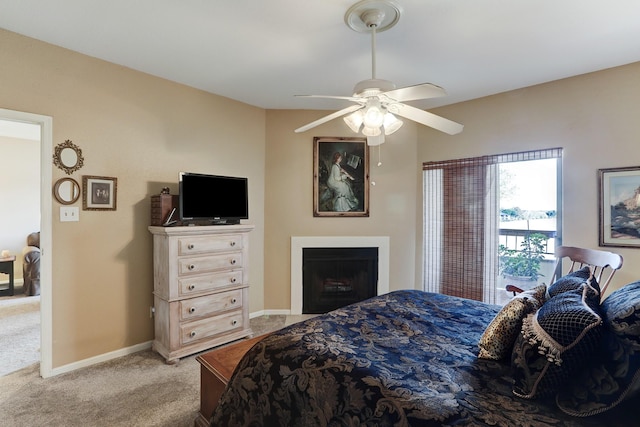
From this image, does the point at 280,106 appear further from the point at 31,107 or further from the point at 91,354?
the point at 91,354

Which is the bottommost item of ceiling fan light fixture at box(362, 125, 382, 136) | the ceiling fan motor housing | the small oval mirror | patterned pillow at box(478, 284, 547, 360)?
patterned pillow at box(478, 284, 547, 360)

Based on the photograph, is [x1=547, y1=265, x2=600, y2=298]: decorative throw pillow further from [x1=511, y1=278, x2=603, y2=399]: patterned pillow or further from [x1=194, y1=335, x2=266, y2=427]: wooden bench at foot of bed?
[x1=194, y1=335, x2=266, y2=427]: wooden bench at foot of bed

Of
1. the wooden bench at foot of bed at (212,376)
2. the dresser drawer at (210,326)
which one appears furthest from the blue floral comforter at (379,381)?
the dresser drawer at (210,326)

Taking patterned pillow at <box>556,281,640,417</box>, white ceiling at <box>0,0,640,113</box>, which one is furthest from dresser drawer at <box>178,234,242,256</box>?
patterned pillow at <box>556,281,640,417</box>

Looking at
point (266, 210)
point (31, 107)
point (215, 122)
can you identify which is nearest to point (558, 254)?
point (266, 210)

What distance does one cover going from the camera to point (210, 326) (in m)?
2.89

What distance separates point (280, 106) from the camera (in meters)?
3.78

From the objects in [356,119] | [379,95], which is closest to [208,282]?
[356,119]

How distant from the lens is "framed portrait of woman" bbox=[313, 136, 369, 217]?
3906 mm

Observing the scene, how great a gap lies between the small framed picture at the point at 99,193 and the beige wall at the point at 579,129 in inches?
147

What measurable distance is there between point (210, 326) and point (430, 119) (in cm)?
256

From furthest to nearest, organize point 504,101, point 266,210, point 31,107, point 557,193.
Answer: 1. point 266,210
2. point 504,101
3. point 557,193
4. point 31,107

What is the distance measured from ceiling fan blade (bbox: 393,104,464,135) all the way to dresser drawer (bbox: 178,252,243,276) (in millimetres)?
2017

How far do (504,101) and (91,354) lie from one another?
4630 mm
